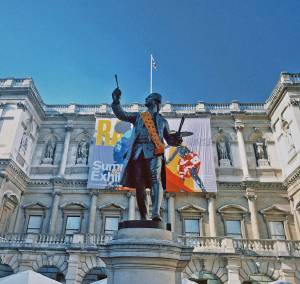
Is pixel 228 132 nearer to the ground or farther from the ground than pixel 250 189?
farther from the ground

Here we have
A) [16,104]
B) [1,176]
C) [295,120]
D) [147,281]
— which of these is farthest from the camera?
[16,104]

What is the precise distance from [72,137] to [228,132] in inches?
489

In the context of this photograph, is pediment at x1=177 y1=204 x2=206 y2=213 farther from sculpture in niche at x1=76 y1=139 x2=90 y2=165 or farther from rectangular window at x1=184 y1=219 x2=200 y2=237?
sculpture in niche at x1=76 y1=139 x2=90 y2=165

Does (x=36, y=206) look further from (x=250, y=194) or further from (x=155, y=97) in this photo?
(x=155, y=97)

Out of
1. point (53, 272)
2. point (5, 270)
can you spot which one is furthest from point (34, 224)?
point (53, 272)

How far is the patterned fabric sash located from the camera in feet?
16.8

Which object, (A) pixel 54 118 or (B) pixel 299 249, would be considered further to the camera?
(A) pixel 54 118

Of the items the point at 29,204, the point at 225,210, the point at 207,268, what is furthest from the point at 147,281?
the point at 29,204

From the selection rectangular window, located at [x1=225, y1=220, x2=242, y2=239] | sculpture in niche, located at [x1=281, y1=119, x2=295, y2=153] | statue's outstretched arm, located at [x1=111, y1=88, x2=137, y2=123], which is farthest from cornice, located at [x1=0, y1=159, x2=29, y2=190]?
sculpture in niche, located at [x1=281, y1=119, x2=295, y2=153]

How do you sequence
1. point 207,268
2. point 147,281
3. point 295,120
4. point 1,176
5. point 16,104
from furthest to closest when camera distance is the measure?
point 16,104 < point 295,120 < point 1,176 < point 207,268 < point 147,281

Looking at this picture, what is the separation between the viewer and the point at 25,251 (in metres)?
16.5

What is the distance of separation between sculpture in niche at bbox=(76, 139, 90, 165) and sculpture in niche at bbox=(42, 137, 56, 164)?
1.97 meters

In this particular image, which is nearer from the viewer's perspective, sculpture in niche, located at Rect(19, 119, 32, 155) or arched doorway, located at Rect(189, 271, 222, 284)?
arched doorway, located at Rect(189, 271, 222, 284)

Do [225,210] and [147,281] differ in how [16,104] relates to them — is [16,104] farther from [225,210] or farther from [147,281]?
[147,281]
